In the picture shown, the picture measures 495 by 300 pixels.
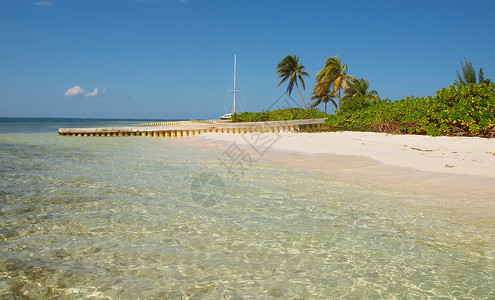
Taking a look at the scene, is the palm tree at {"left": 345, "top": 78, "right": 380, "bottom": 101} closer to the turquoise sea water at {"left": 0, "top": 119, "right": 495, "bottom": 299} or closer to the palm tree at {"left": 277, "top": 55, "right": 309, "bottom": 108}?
the palm tree at {"left": 277, "top": 55, "right": 309, "bottom": 108}

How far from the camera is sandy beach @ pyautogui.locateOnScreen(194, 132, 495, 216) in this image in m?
6.18

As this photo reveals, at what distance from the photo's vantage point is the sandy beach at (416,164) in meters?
6.18

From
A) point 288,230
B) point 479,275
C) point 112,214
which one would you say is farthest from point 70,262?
point 479,275

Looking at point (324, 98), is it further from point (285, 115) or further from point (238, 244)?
point (238, 244)

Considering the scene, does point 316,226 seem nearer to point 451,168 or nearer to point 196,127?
point 451,168

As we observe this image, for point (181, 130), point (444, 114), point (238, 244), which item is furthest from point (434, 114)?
point (181, 130)

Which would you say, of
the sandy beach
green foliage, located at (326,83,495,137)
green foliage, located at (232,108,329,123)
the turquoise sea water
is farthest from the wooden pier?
the turquoise sea water

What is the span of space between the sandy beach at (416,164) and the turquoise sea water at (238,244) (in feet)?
2.90

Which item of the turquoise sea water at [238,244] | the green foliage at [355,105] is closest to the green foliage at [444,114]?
the green foliage at [355,105]

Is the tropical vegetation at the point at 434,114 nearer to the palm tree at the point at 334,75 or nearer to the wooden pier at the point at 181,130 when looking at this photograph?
the wooden pier at the point at 181,130

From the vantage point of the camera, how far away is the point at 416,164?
360 inches

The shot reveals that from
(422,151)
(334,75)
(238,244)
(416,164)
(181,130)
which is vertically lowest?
(238,244)

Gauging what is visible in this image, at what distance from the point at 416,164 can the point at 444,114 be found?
7464 millimetres

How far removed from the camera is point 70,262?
10.7ft
